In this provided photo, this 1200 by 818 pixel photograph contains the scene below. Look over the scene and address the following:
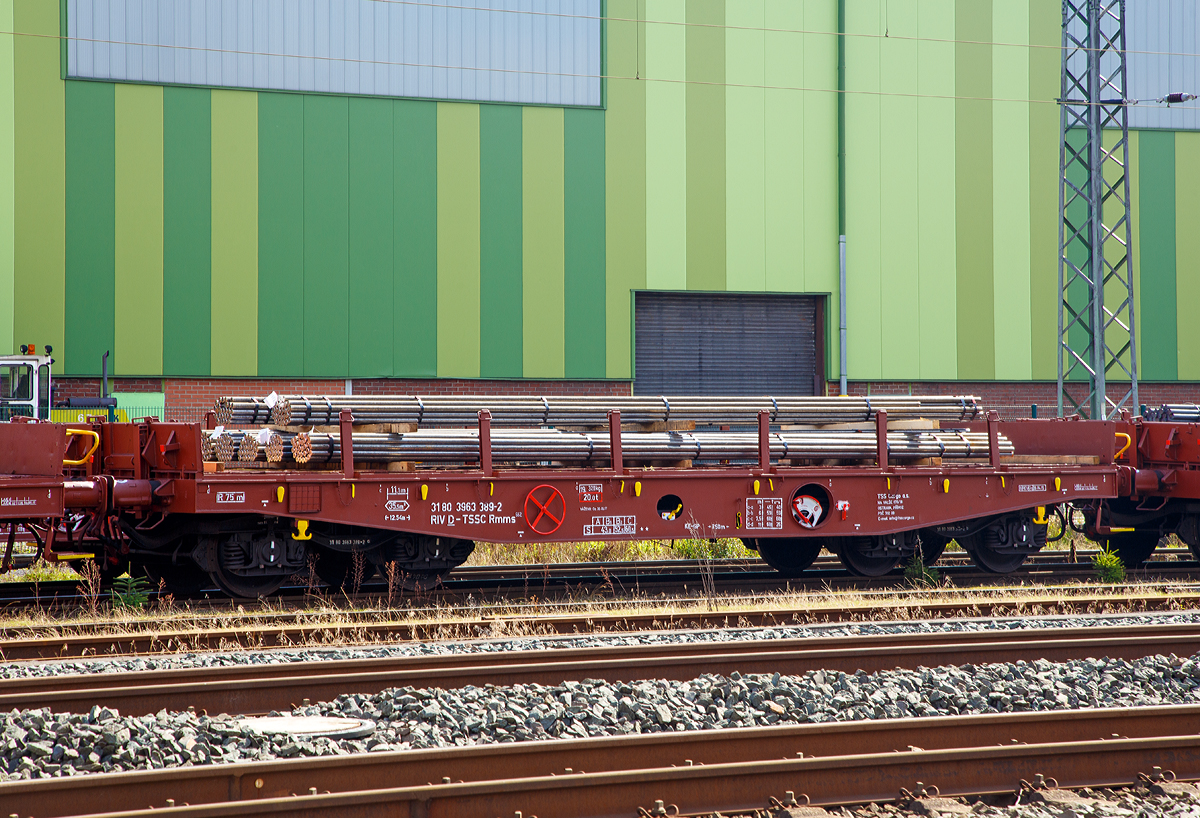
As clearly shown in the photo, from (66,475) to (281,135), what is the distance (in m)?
13.6

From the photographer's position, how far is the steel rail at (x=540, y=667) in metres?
6.38

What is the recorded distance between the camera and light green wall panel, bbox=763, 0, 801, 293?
81.1 feet

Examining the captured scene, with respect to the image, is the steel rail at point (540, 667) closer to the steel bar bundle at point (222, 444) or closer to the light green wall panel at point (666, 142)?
the steel bar bundle at point (222, 444)

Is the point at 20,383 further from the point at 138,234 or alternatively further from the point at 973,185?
the point at 973,185

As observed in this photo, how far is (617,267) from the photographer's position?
23984 mm

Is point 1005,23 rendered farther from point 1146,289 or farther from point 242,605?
point 242,605

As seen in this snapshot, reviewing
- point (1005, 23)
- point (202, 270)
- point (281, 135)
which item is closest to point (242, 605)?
point (202, 270)

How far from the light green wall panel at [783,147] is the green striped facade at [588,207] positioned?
0.18 feet

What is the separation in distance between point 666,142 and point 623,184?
152 cm

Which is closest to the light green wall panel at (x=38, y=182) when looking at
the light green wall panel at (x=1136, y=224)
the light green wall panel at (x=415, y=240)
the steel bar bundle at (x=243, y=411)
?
the light green wall panel at (x=415, y=240)

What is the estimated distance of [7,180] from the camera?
826 inches

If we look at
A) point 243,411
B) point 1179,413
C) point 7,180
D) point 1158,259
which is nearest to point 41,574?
point 243,411

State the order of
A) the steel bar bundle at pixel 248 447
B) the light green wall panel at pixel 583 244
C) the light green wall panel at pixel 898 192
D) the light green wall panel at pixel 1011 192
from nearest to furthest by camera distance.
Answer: the steel bar bundle at pixel 248 447
the light green wall panel at pixel 583 244
the light green wall panel at pixel 898 192
the light green wall panel at pixel 1011 192

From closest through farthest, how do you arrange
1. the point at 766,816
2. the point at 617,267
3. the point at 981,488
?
1. the point at 766,816
2. the point at 981,488
3. the point at 617,267
